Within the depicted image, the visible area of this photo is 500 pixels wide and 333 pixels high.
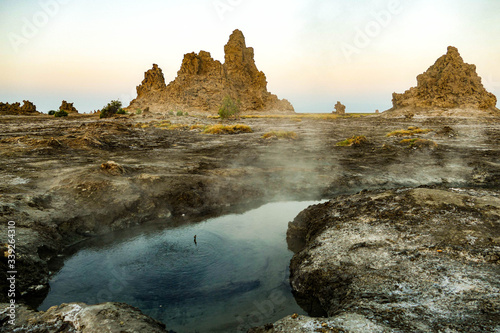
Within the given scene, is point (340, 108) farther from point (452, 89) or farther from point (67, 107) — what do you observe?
point (67, 107)

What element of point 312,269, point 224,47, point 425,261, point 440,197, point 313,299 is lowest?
point 313,299

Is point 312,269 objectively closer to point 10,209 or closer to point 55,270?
point 55,270

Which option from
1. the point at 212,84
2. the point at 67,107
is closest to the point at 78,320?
the point at 67,107

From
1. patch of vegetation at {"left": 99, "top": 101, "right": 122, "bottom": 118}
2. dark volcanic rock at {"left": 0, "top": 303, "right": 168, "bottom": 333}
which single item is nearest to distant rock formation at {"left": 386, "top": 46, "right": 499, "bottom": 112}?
patch of vegetation at {"left": 99, "top": 101, "right": 122, "bottom": 118}

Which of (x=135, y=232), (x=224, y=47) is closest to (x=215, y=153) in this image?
(x=135, y=232)

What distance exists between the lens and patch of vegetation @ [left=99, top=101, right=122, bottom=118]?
59250mm

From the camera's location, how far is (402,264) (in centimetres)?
462

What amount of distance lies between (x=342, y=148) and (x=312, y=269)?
1552 cm

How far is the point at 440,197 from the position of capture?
645 centimetres

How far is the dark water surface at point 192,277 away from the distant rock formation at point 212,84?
10662cm

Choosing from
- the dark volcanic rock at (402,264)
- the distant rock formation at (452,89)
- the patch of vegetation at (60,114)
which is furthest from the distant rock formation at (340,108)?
the dark volcanic rock at (402,264)

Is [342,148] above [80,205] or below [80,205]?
above

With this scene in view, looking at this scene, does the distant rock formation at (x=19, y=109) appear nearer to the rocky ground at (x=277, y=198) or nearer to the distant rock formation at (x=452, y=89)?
the rocky ground at (x=277, y=198)

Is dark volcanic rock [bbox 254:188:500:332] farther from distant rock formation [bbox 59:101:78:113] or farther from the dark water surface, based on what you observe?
distant rock formation [bbox 59:101:78:113]
